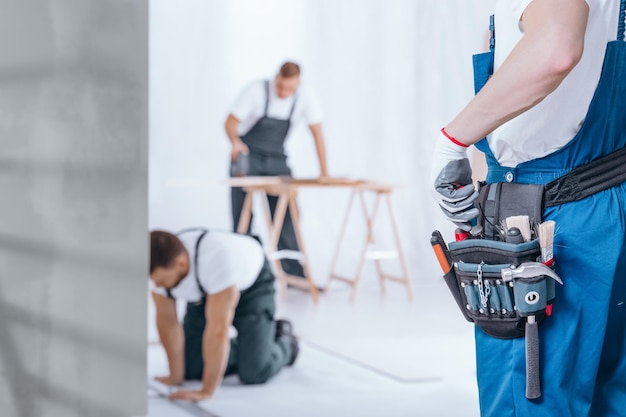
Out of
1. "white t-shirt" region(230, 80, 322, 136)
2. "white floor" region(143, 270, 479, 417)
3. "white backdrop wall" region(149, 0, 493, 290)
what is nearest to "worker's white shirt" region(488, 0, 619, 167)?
"white floor" region(143, 270, 479, 417)

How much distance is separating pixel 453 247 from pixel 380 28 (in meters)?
5.71

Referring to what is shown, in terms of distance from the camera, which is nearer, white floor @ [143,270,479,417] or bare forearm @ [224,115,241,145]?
white floor @ [143,270,479,417]

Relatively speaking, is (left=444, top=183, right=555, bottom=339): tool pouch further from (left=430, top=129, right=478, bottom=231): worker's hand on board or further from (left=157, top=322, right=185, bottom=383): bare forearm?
(left=157, top=322, right=185, bottom=383): bare forearm

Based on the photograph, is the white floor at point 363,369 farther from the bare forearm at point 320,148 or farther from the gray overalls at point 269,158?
the bare forearm at point 320,148

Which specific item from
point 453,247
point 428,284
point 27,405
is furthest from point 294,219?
point 453,247

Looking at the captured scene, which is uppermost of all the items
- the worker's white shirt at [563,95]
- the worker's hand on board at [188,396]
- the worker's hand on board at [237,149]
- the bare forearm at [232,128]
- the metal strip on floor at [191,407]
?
the bare forearm at [232,128]

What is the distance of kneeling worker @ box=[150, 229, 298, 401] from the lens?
343 cm

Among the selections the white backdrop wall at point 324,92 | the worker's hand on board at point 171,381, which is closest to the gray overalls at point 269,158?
the white backdrop wall at point 324,92

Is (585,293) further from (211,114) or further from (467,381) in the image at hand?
(211,114)

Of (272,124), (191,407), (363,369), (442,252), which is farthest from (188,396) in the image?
(272,124)

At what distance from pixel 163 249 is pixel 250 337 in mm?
701

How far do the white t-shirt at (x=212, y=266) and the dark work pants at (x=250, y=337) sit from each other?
206mm

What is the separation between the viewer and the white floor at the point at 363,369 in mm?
3383

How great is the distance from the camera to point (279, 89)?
229 inches
